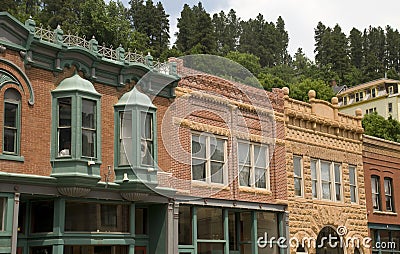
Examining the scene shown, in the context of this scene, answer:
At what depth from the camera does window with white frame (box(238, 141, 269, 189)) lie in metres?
25.1

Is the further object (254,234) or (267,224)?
(267,224)

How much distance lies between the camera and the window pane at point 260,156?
25812 millimetres

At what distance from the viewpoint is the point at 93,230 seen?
19.1m

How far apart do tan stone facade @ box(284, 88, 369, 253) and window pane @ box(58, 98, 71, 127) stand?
38.3 ft

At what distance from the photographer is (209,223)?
76.8 ft

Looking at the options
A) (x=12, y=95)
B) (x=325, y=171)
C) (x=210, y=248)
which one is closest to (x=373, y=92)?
(x=325, y=171)

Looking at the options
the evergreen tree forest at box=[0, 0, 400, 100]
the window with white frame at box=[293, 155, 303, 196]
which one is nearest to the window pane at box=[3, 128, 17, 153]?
the window with white frame at box=[293, 155, 303, 196]

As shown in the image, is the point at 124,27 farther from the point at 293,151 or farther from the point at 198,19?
the point at 293,151

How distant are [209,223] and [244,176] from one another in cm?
281

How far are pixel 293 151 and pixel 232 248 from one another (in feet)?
18.5

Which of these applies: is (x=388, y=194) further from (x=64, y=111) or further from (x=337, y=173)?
(x=64, y=111)

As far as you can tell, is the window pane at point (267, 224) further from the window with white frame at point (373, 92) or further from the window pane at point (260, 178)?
the window with white frame at point (373, 92)

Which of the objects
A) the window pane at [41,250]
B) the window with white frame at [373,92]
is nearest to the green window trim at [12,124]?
the window pane at [41,250]

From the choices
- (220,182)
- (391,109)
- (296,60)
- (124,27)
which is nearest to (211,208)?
(220,182)
